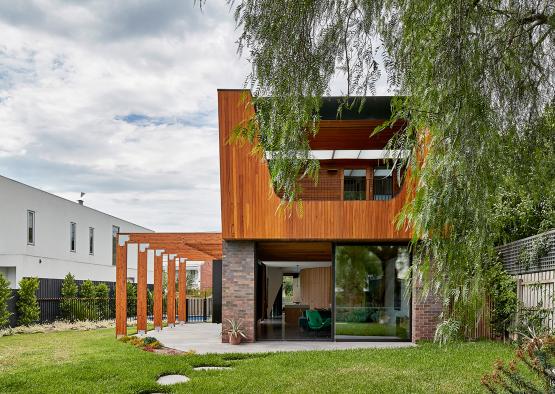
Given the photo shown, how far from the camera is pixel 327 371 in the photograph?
29.1ft

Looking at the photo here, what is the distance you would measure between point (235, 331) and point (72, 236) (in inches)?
618

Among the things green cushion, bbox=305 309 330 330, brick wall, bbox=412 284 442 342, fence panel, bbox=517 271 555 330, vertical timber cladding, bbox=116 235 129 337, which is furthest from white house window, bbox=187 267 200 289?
fence panel, bbox=517 271 555 330

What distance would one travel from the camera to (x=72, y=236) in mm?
26750

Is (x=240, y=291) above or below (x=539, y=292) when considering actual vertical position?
below

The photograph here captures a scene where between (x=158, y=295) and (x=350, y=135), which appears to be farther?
(x=158, y=295)

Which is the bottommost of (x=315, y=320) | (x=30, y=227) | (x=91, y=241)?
(x=315, y=320)

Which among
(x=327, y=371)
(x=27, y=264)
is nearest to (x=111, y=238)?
(x=27, y=264)

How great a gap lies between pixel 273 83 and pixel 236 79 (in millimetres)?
297

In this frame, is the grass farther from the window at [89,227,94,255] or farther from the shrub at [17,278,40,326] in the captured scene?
the window at [89,227,94,255]

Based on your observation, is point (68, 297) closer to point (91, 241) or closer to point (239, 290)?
point (91, 241)

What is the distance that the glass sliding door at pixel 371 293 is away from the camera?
13.6m

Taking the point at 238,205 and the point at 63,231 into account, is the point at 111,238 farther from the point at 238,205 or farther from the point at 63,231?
the point at 238,205

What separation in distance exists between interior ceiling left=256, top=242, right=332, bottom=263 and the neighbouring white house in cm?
930

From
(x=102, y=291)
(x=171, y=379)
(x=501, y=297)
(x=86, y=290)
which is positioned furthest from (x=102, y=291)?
(x=501, y=297)
